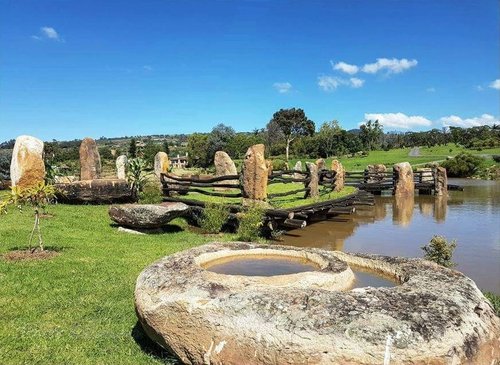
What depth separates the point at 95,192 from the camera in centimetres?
1820

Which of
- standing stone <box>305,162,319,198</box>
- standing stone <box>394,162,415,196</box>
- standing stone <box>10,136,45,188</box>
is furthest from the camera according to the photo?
standing stone <box>394,162,415,196</box>

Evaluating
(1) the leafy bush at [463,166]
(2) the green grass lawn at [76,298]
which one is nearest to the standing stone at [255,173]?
(2) the green grass lawn at [76,298]

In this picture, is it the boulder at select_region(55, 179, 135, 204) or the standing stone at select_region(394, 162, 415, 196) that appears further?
the standing stone at select_region(394, 162, 415, 196)

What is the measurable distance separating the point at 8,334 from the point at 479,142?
78.9 metres

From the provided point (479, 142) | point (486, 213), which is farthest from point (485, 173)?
point (479, 142)

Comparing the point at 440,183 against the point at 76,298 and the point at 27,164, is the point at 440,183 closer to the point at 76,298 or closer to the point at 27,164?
the point at 27,164

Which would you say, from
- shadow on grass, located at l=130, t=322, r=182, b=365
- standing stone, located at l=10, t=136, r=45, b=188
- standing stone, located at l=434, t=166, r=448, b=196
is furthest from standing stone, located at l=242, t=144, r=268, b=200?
standing stone, located at l=434, t=166, r=448, b=196

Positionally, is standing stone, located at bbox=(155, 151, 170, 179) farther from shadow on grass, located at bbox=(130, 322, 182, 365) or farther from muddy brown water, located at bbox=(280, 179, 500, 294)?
shadow on grass, located at bbox=(130, 322, 182, 365)

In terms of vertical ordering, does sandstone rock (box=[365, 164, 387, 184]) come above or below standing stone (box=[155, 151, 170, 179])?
below

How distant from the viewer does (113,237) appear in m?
12.0

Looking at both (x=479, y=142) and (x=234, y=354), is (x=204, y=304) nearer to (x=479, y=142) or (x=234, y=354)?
(x=234, y=354)

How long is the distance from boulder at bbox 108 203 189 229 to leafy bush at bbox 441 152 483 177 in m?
37.2

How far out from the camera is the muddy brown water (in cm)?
1105

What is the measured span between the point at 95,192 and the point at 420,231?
13191 millimetres
